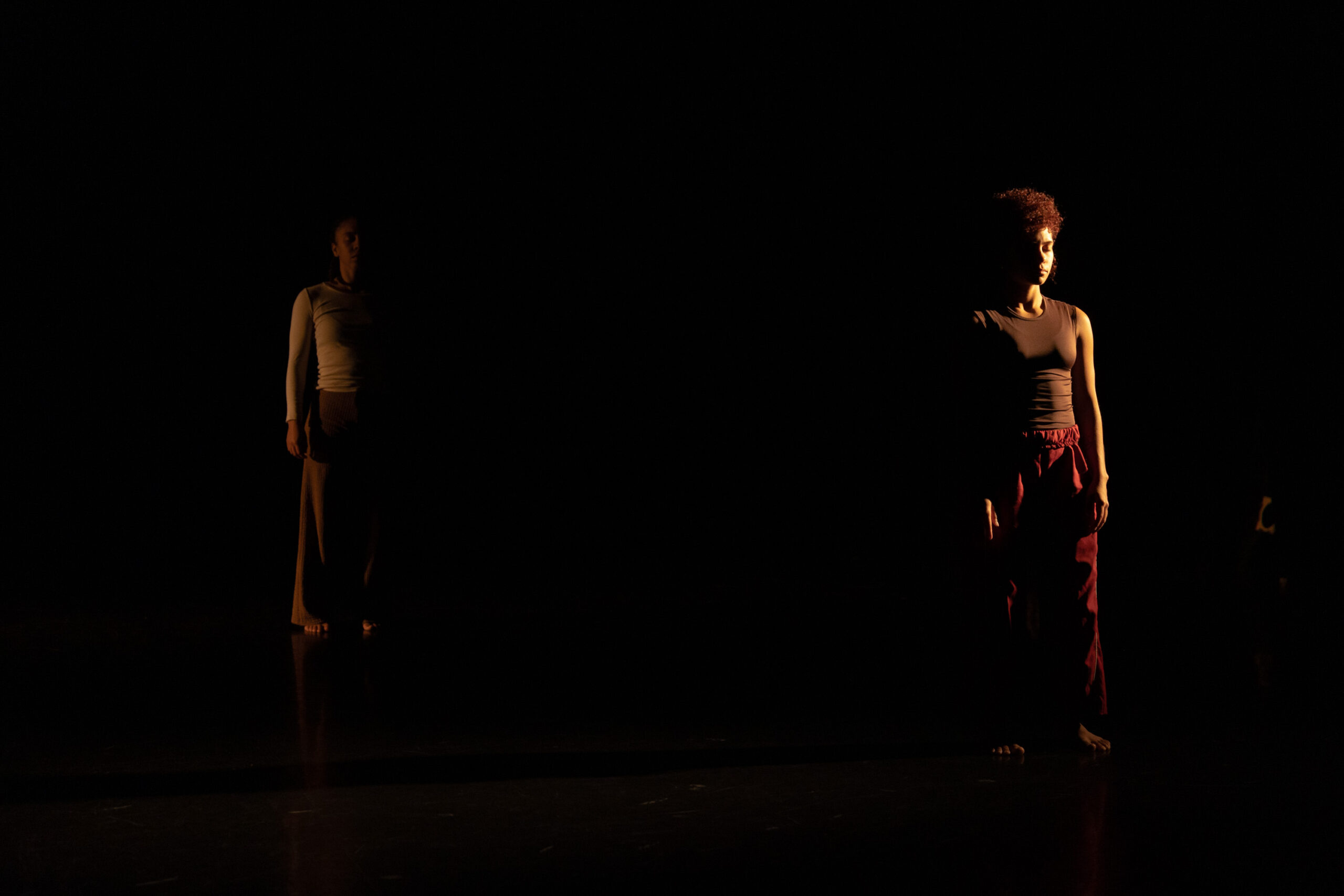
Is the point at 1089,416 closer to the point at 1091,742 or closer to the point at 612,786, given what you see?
the point at 1091,742

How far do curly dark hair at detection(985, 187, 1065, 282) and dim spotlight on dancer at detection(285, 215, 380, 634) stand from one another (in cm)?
214

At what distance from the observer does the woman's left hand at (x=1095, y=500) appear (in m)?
2.54

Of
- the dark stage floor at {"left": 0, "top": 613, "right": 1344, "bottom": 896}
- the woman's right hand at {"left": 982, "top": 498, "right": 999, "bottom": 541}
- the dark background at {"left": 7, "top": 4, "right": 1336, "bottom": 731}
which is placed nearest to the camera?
the dark stage floor at {"left": 0, "top": 613, "right": 1344, "bottom": 896}

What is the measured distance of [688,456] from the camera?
21.2ft

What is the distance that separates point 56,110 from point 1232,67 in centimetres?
449

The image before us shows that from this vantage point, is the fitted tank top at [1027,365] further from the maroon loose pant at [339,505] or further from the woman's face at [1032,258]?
the maroon loose pant at [339,505]

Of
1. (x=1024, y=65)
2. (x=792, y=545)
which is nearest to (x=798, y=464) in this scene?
(x=792, y=545)

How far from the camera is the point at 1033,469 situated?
2557 millimetres

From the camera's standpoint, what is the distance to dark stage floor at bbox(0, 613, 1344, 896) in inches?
75.4

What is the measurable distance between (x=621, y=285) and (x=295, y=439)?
2372mm

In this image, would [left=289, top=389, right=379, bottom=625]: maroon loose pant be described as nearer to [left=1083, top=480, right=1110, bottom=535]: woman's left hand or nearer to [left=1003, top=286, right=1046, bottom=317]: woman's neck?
[left=1003, top=286, right=1046, bottom=317]: woman's neck

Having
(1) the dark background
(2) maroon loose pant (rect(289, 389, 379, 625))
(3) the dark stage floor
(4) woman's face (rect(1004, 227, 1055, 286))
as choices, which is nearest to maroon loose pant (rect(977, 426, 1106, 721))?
(3) the dark stage floor

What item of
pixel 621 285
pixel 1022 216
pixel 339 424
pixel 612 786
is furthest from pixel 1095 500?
pixel 621 285

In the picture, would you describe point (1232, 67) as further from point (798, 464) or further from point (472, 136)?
point (472, 136)
